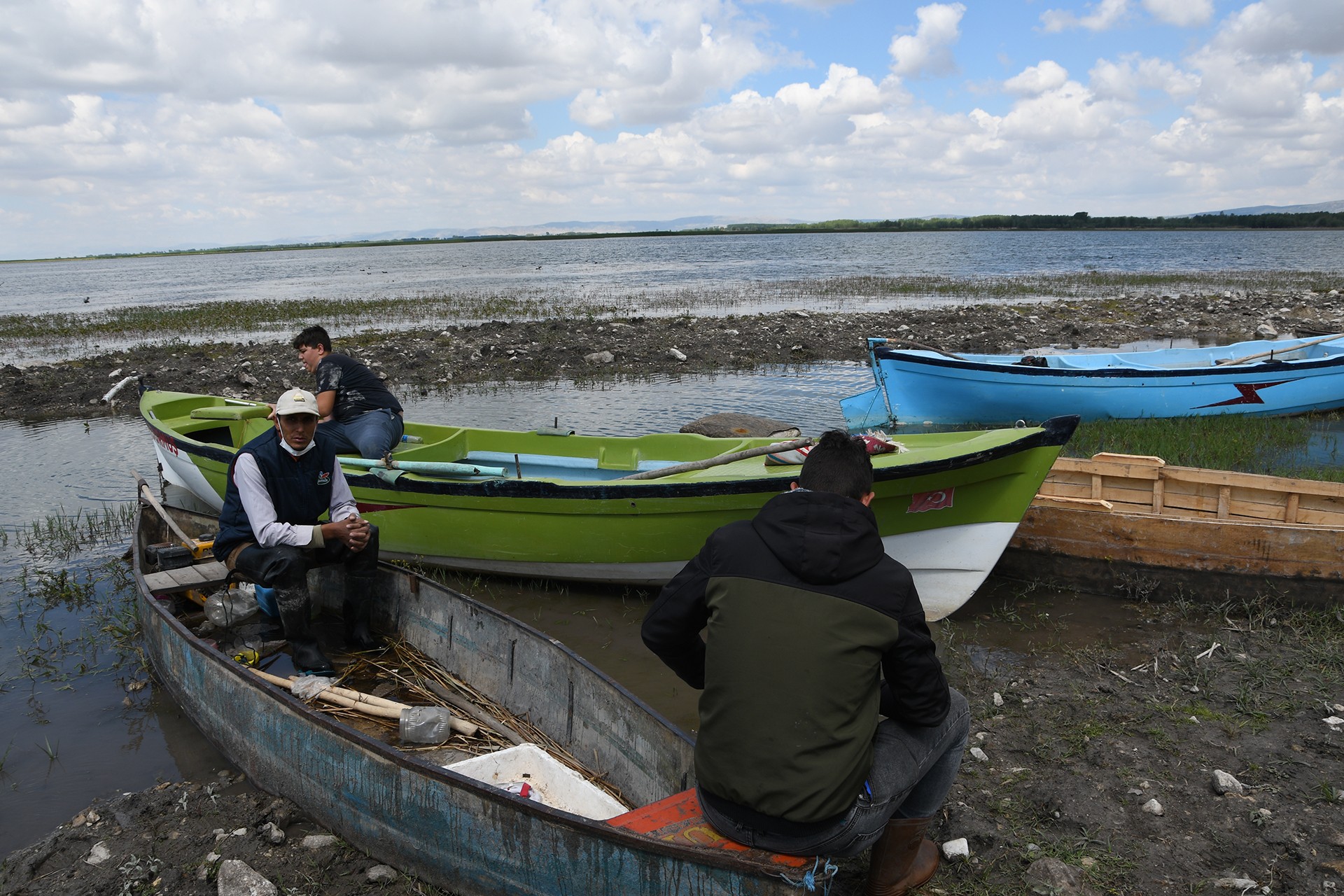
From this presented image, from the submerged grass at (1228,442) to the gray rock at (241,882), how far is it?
9.24m

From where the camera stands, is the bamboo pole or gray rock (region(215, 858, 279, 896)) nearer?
gray rock (region(215, 858, 279, 896))

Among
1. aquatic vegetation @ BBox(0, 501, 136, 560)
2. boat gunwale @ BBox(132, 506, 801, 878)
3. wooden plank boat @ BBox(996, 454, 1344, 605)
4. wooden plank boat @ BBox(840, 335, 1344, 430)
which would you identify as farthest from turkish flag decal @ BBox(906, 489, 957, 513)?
aquatic vegetation @ BBox(0, 501, 136, 560)

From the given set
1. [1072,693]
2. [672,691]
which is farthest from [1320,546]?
[672,691]

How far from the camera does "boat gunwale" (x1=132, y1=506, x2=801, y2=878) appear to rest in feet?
10.1

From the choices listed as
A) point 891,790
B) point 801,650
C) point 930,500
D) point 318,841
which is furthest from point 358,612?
point 801,650

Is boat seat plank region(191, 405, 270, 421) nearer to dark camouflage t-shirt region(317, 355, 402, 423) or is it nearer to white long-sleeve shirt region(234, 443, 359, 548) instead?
dark camouflage t-shirt region(317, 355, 402, 423)

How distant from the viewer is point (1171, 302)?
91.5 feet

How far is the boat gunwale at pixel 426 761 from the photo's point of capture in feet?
10.1

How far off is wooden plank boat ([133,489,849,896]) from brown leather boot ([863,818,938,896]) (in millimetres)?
650

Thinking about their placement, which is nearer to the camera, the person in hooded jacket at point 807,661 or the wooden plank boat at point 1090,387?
the person in hooded jacket at point 807,661

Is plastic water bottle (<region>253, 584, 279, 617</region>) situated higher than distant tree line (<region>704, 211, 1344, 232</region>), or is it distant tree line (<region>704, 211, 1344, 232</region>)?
distant tree line (<region>704, 211, 1344, 232</region>)

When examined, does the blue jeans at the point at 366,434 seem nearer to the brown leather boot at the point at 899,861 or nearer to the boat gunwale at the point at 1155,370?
the brown leather boot at the point at 899,861

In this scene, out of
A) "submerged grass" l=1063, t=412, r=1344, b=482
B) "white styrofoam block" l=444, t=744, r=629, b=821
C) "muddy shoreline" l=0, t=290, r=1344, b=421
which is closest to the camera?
"white styrofoam block" l=444, t=744, r=629, b=821

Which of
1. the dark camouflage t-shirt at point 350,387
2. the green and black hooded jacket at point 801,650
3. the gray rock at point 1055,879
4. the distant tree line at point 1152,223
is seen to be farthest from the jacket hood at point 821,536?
the distant tree line at point 1152,223
